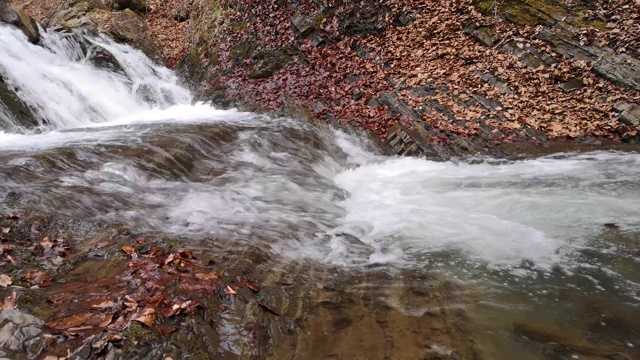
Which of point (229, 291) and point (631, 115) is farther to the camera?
point (631, 115)

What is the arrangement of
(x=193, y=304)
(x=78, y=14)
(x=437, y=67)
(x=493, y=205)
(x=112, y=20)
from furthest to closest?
1. (x=78, y=14)
2. (x=112, y=20)
3. (x=437, y=67)
4. (x=493, y=205)
5. (x=193, y=304)

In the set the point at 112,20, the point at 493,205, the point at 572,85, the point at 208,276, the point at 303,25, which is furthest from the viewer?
the point at 112,20

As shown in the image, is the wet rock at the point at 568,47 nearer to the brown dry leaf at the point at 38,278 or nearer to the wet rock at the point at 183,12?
the brown dry leaf at the point at 38,278

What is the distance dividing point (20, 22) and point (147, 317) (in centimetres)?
1322

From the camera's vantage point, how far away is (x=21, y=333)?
2414 mm

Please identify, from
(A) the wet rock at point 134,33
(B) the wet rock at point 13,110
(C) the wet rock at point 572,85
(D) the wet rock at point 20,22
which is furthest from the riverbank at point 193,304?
(A) the wet rock at point 134,33

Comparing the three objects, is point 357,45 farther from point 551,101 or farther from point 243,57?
point 551,101

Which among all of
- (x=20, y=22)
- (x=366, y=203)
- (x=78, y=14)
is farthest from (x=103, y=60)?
(x=366, y=203)

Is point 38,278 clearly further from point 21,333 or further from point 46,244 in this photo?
point 21,333

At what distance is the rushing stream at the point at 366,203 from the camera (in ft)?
11.1

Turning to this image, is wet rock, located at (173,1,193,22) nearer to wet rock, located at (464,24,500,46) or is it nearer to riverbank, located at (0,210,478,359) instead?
wet rock, located at (464,24,500,46)

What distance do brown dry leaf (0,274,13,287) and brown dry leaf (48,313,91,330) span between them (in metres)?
0.70

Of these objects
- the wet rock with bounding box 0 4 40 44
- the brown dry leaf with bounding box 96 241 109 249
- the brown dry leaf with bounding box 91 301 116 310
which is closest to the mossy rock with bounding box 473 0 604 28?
the brown dry leaf with bounding box 96 241 109 249

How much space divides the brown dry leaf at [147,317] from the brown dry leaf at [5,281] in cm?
117
